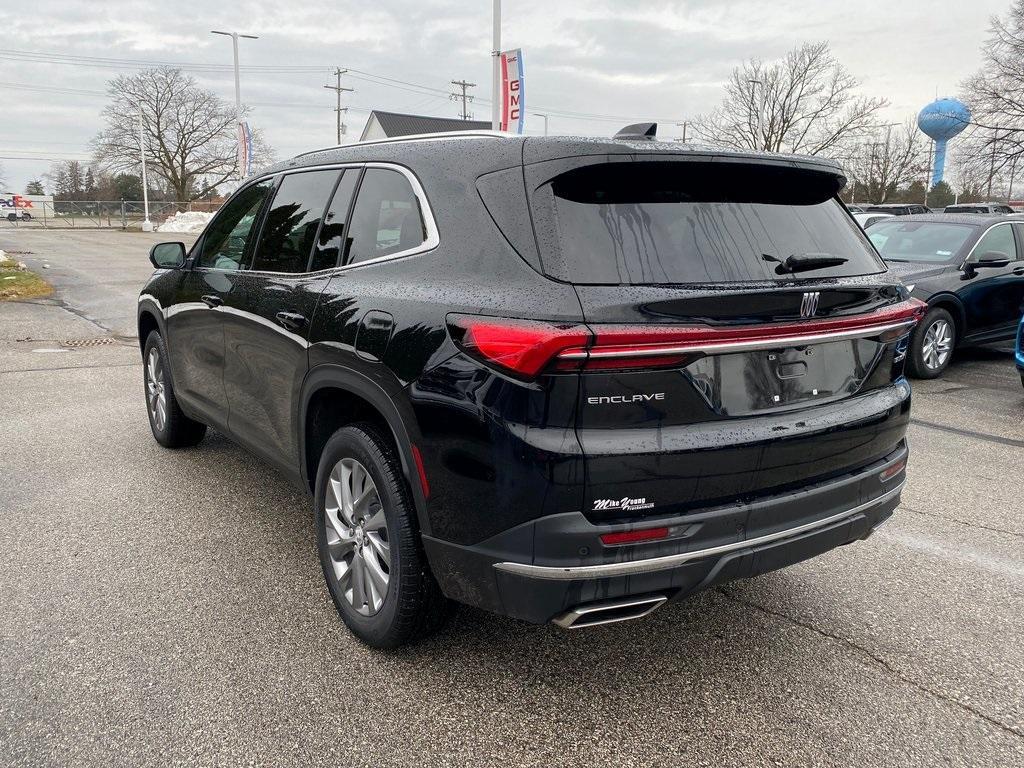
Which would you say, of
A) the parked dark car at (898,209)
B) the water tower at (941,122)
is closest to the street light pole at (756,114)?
the water tower at (941,122)

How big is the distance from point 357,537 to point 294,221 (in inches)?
60.2

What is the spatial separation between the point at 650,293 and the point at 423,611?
4.38 ft

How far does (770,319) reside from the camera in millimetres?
2369

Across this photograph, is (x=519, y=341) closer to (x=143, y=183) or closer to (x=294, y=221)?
(x=294, y=221)

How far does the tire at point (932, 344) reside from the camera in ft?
26.5

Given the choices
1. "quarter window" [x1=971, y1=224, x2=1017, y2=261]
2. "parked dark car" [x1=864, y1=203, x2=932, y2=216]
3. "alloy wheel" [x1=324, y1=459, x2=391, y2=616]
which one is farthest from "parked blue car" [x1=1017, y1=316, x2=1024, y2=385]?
"parked dark car" [x1=864, y1=203, x2=932, y2=216]

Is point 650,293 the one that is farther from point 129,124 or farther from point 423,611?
point 129,124

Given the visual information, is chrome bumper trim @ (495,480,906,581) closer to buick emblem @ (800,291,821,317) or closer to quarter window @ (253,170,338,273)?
buick emblem @ (800,291,821,317)

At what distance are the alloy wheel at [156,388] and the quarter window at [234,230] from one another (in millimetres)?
1027

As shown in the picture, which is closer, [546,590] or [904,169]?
[546,590]

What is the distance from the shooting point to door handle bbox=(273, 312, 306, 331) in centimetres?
319

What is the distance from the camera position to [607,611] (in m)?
2.26

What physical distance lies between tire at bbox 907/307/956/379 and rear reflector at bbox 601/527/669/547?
6.81 m

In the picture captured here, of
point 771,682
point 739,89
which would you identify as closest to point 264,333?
point 771,682
